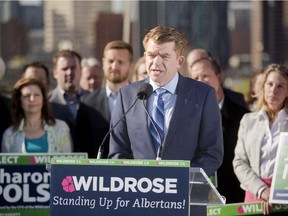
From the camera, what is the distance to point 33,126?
31.0 feet

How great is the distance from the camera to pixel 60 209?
20.0ft

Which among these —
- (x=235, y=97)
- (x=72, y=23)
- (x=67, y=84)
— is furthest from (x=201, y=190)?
(x=72, y=23)

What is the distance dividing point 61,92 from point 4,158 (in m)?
2.52

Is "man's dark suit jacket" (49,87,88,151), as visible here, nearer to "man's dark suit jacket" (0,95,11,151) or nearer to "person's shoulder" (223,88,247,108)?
"man's dark suit jacket" (0,95,11,151)

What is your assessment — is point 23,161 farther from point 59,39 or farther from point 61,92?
point 59,39

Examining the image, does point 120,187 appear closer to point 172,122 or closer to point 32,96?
point 172,122

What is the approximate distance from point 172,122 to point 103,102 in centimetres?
297

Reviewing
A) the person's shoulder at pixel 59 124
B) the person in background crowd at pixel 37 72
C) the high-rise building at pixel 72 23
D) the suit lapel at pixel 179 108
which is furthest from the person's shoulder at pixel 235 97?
the high-rise building at pixel 72 23

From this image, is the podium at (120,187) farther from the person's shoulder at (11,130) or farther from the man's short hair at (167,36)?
the person's shoulder at (11,130)

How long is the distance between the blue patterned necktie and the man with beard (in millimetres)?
2688

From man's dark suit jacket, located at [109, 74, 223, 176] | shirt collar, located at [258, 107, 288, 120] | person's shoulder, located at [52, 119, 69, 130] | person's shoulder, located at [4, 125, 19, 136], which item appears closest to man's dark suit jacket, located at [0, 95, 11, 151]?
person's shoulder, located at [4, 125, 19, 136]

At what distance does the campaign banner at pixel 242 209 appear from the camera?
6751 mm

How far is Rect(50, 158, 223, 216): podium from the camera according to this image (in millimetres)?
6035

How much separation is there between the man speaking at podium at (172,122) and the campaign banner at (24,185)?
1621mm
